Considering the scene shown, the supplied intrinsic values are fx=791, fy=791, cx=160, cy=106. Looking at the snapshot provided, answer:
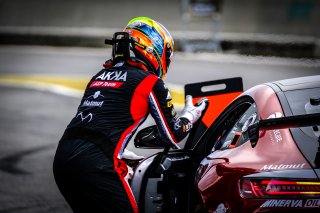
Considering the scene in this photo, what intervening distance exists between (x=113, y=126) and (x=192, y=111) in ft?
2.43

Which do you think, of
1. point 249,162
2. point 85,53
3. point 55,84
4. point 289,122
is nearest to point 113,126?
point 249,162

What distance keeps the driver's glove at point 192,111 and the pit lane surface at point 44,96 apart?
8.01 feet

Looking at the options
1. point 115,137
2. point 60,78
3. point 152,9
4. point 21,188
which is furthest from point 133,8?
point 115,137

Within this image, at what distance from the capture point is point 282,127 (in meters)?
3.84

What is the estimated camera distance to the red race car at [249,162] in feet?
12.2

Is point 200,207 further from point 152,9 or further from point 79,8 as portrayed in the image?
point 79,8

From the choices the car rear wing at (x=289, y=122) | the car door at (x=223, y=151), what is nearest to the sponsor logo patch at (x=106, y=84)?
the car door at (x=223, y=151)

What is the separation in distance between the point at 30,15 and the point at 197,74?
896cm

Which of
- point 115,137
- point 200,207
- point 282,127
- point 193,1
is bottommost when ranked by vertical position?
point 193,1

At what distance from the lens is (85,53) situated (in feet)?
71.9

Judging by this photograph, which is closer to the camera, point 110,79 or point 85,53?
point 110,79

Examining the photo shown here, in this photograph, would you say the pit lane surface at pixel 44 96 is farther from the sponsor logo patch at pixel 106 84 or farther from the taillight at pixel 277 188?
the taillight at pixel 277 188

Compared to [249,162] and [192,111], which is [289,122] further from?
[192,111]

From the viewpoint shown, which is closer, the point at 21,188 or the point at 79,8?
the point at 21,188
